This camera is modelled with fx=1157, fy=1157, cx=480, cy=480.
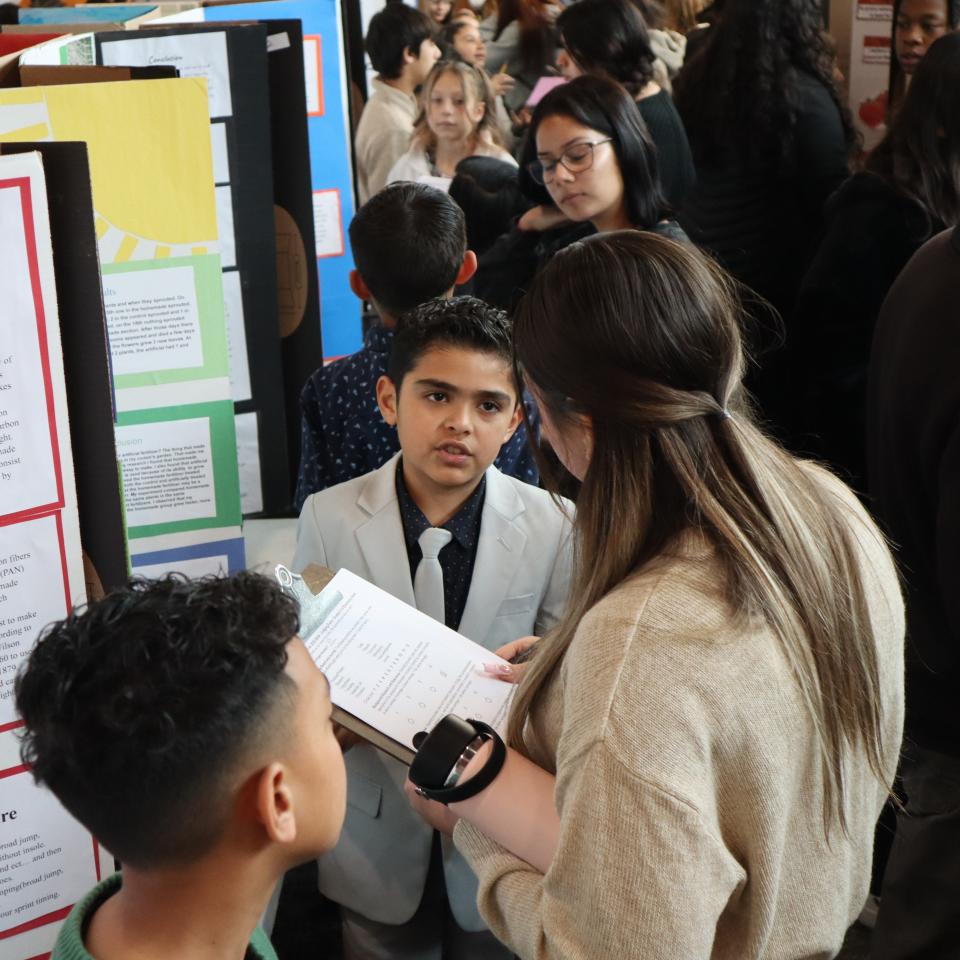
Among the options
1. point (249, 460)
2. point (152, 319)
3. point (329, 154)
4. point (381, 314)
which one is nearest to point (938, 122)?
point (381, 314)

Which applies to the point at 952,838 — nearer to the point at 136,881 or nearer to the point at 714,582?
the point at 714,582

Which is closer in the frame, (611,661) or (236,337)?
(611,661)

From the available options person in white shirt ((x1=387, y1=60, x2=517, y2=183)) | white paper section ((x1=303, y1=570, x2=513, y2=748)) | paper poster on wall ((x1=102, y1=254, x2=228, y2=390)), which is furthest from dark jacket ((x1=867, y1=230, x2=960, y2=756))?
person in white shirt ((x1=387, y1=60, x2=517, y2=183))

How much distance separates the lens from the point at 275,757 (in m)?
0.97

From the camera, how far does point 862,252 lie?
104 inches

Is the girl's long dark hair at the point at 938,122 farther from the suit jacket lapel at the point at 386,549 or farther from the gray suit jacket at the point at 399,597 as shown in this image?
the suit jacket lapel at the point at 386,549

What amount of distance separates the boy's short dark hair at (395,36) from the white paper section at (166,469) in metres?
3.00

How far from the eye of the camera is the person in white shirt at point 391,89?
4746 millimetres

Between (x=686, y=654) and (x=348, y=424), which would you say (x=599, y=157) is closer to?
(x=348, y=424)

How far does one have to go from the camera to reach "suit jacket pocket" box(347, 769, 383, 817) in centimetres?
178

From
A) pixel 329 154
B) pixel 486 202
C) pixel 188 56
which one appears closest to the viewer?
pixel 188 56

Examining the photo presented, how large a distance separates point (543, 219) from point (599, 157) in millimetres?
343

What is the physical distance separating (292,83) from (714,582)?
2540mm

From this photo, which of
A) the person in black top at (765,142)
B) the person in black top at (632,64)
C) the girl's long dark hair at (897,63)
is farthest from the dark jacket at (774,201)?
the girl's long dark hair at (897,63)
